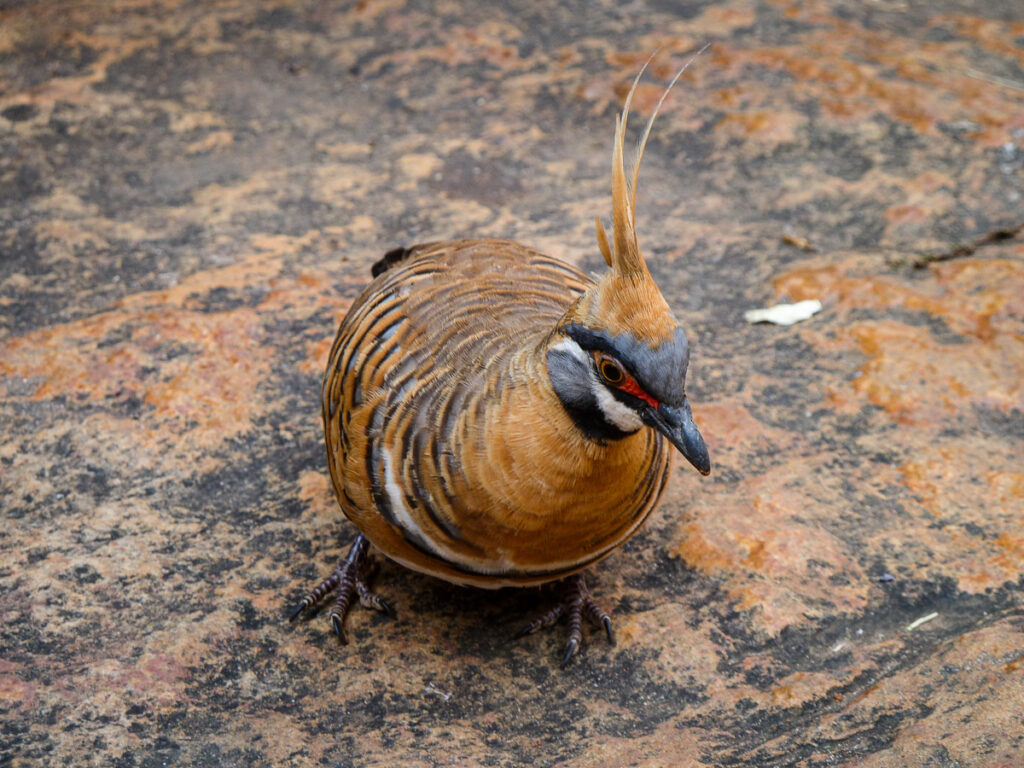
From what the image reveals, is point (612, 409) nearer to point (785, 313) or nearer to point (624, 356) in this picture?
point (624, 356)

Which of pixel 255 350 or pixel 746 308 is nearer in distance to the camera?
pixel 255 350

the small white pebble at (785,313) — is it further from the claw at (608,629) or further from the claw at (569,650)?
the claw at (569,650)

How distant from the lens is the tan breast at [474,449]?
9.52ft

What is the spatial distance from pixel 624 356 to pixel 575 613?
107 cm

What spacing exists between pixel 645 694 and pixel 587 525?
1.98ft

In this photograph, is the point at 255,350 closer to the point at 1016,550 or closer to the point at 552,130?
the point at 552,130

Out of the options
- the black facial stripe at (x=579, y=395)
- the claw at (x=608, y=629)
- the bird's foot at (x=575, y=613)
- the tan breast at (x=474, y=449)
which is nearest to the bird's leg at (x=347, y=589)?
the tan breast at (x=474, y=449)

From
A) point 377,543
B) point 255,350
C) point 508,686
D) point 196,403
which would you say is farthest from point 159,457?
point 508,686

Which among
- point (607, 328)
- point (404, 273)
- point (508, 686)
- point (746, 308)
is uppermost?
point (607, 328)

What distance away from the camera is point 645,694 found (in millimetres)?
3162

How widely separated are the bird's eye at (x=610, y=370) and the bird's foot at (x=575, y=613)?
933 mm

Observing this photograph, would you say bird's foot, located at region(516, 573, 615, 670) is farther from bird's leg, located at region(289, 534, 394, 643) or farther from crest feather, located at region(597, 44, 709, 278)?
crest feather, located at region(597, 44, 709, 278)

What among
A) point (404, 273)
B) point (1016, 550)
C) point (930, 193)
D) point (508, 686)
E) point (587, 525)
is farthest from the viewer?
point (930, 193)

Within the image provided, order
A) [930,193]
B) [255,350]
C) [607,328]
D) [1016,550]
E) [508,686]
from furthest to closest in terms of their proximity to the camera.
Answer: [930,193] → [255,350] → [1016,550] → [508,686] → [607,328]
